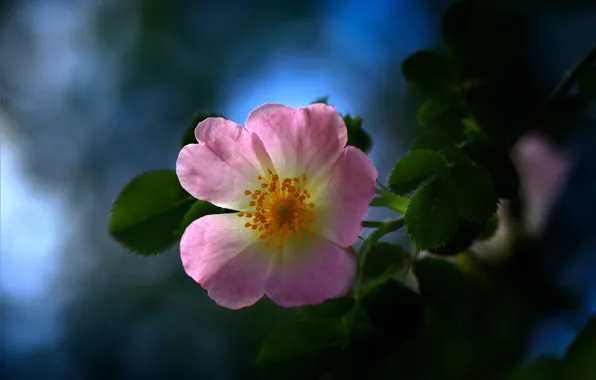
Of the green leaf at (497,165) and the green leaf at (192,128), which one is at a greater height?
the green leaf at (192,128)

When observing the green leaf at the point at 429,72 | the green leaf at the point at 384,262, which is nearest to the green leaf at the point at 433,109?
the green leaf at the point at 429,72

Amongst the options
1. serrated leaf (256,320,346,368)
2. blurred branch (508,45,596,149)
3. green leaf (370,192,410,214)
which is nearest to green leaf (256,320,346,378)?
serrated leaf (256,320,346,368)

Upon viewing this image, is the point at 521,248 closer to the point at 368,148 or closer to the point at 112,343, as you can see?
the point at 368,148

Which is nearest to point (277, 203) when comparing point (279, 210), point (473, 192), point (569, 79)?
point (279, 210)

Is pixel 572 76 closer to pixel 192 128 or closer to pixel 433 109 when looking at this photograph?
pixel 433 109

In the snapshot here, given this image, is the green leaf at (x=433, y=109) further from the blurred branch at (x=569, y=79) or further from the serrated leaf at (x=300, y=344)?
the serrated leaf at (x=300, y=344)

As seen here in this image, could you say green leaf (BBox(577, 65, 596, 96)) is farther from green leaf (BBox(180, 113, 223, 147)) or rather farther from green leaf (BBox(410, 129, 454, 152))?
green leaf (BBox(180, 113, 223, 147))
